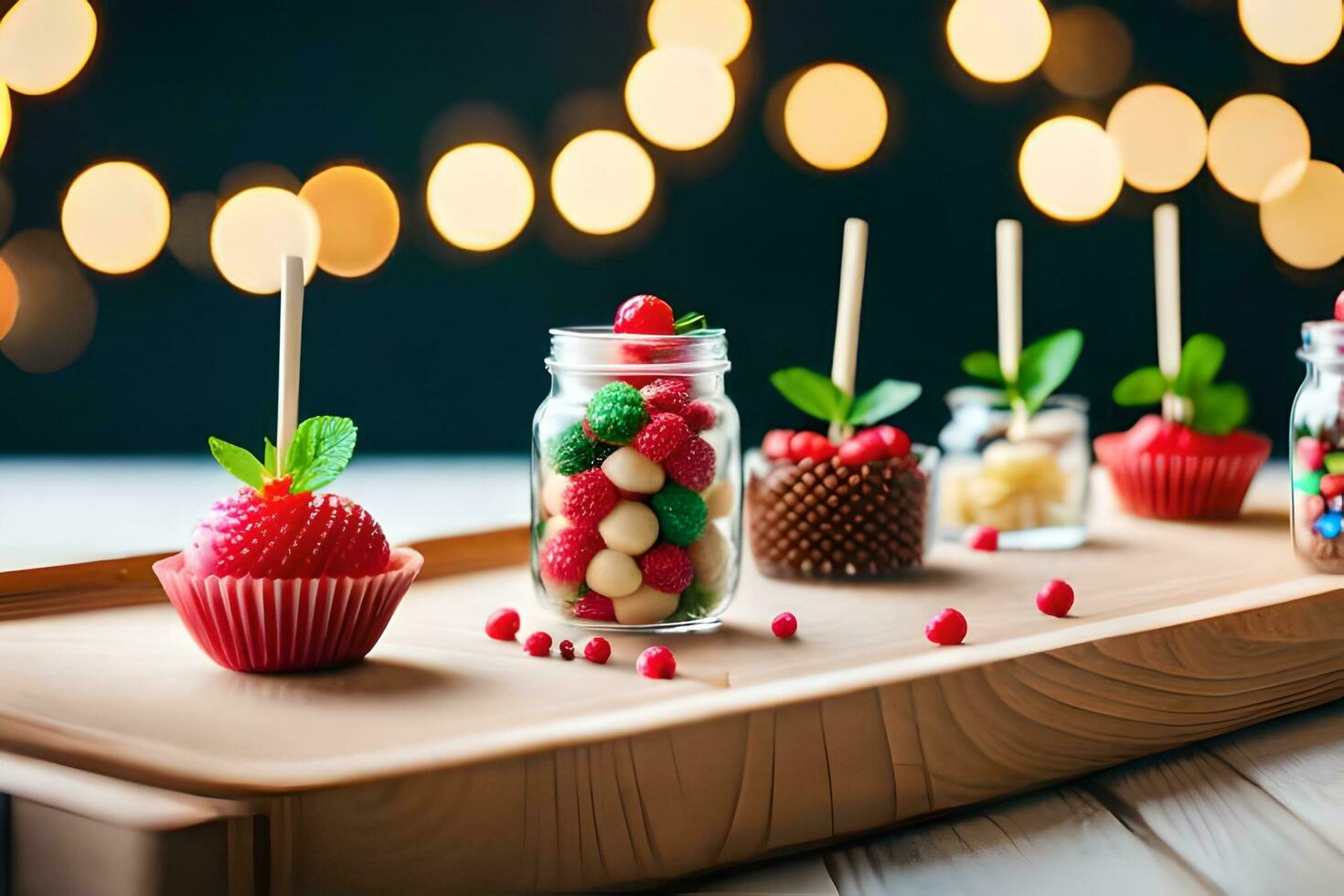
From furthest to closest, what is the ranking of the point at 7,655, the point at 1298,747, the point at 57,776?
1. the point at 1298,747
2. the point at 7,655
3. the point at 57,776

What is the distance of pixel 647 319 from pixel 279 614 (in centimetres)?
30

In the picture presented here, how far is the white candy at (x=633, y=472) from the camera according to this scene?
0.83 m

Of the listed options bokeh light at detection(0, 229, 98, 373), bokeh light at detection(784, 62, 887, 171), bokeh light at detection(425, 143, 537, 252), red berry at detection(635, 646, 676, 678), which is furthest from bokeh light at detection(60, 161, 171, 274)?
red berry at detection(635, 646, 676, 678)

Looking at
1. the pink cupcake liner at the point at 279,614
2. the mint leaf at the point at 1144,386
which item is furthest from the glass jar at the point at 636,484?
the mint leaf at the point at 1144,386

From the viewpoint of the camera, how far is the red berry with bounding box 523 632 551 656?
0.81m

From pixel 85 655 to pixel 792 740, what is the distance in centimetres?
40

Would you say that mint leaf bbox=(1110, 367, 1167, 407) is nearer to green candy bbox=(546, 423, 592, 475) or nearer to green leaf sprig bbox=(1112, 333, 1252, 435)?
green leaf sprig bbox=(1112, 333, 1252, 435)

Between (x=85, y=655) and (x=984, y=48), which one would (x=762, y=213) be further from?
(x=85, y=655)

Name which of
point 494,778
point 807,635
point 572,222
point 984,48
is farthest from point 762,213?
point 494,778

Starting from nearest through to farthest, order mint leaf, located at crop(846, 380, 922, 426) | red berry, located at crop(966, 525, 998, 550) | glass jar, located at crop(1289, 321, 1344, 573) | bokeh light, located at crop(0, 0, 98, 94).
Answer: glass jar, located at crop(1289, 321, 1344, 573), mint leaf, located at crop(846, 380, 922, 426), red berry, located at crop(966, 525, 998, 550), bokeh light, located at crop(0, 0, 98, 94)

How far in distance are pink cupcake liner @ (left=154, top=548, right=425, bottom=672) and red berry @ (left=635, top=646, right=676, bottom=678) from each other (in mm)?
143

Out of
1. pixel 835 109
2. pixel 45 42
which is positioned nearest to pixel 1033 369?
pixel 835 109

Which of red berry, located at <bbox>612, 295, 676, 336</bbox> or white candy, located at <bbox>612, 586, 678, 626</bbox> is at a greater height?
red berry, located at <bbox>612, 295, 676, 336</bbox>

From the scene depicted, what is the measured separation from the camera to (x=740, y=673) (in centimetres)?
77
